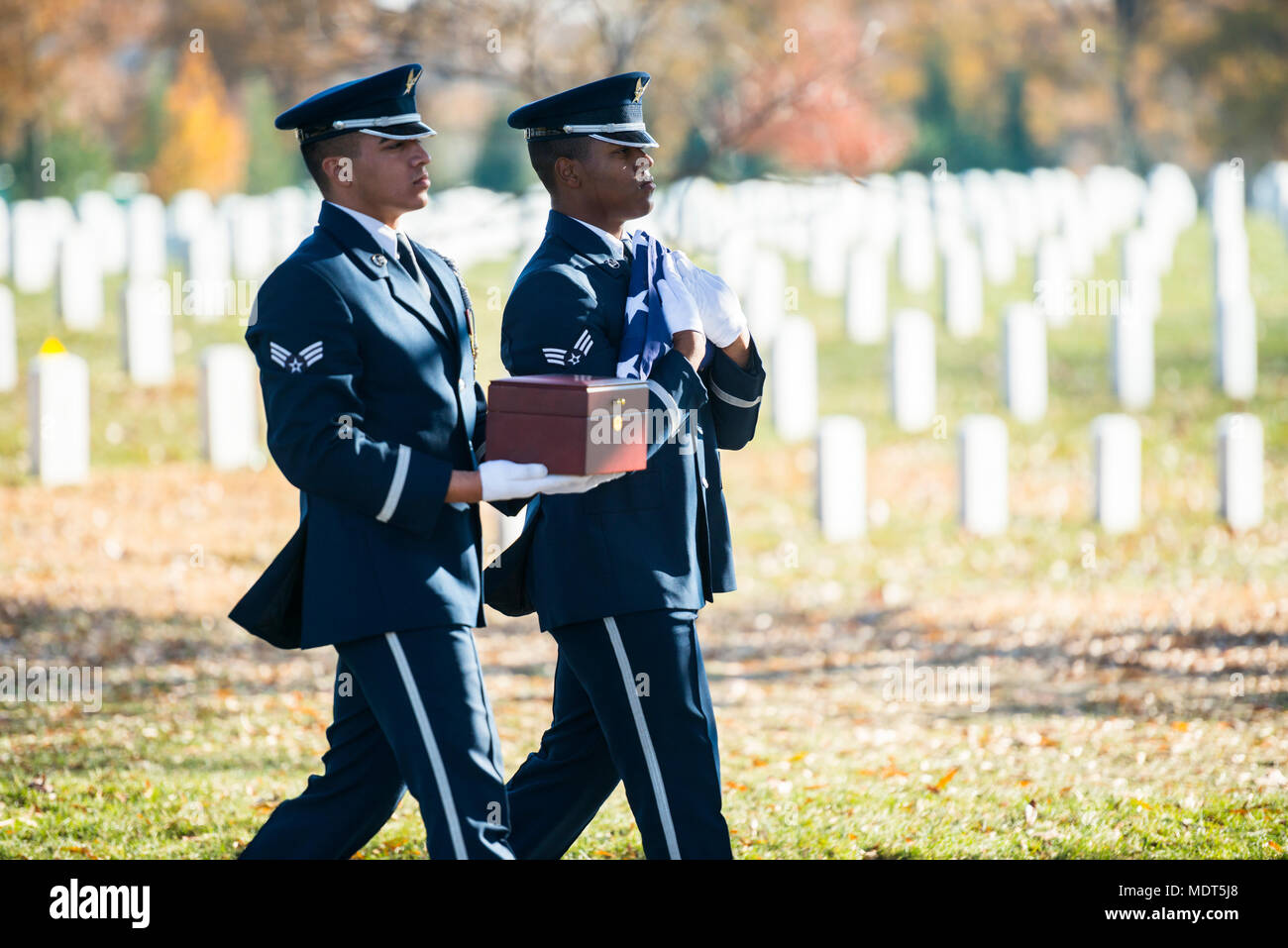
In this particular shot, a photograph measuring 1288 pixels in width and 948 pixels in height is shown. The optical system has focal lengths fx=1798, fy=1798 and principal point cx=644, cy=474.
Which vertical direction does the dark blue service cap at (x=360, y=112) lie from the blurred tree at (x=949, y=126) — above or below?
below

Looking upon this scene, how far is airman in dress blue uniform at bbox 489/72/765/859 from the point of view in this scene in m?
4.19

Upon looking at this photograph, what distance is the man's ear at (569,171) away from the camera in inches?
173

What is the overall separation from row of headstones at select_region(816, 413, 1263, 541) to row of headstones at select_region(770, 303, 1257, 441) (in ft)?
9.37

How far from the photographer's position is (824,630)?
30.7ft

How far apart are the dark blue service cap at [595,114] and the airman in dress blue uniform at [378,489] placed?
34 cm

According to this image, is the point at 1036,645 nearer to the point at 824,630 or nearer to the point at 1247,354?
the point at 824,630

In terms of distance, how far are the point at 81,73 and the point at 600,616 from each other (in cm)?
3426

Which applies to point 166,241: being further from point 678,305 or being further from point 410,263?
point 678,305

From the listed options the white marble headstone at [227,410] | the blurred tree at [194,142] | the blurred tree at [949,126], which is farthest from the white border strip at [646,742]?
the blurred tree at [949,126]

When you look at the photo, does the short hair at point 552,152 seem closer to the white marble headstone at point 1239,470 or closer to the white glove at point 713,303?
the white glove at point 713,303

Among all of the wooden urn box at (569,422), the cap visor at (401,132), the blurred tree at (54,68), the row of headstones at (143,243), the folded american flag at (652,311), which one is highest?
the blurred tree at (54,68)

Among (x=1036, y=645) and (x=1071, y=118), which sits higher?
(x=1071, y=118)

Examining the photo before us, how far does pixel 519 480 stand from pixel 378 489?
316 millimetres

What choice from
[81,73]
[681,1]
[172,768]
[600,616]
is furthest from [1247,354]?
[81,73]
